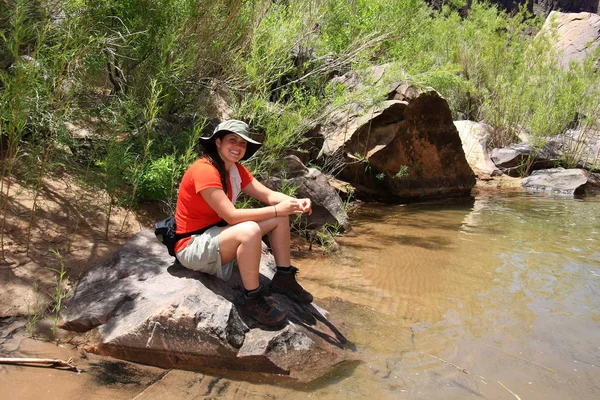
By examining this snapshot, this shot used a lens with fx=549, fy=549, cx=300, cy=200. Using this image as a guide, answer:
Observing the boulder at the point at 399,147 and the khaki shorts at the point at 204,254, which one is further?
the boulder at the point at 399,147

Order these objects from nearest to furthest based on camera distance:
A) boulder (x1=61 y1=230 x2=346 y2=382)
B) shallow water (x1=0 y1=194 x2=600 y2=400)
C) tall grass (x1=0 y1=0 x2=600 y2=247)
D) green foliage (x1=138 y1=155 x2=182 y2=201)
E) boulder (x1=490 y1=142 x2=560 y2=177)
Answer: shallow water (x1=0 y1=194 x2=600 y2=400) → boulder (x1=61 y1=230 x2=346 y2=382) → tall grass (x1=0 y1=0 x2=600 y2=247) → green foliage (x1=138 y1=155 x2=182 y2=201) → boulder (x1=490 y1=142 x2=560 y2=177)

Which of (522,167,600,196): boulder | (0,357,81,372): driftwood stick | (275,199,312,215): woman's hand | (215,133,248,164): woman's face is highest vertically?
(215,133,248,164): woman's face

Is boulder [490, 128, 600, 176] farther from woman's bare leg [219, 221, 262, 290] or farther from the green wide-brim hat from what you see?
woman's bare leg [219, 221, 262, 290]

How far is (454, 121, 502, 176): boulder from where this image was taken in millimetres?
13250

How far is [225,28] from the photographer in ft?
21.7

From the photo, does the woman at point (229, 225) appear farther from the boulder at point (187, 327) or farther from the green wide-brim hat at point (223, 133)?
the boulder at point (187, 327)

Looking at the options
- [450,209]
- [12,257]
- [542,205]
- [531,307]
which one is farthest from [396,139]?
[12,257]

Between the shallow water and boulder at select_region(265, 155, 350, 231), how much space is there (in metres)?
0.34

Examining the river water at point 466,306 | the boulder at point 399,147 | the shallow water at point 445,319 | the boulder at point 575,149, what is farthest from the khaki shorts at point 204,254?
the boulder at point 575,149

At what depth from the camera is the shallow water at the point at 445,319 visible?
309 cm

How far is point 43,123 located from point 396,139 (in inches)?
238

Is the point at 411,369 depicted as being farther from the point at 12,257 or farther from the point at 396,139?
the point at 396,139

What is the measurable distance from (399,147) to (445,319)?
5366mm

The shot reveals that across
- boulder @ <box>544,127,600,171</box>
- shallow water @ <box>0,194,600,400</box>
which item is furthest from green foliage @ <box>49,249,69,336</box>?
boulder @ <box>544,127,600,171</box>
